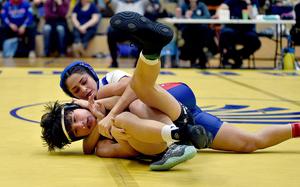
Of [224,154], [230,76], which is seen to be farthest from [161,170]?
[230,76]

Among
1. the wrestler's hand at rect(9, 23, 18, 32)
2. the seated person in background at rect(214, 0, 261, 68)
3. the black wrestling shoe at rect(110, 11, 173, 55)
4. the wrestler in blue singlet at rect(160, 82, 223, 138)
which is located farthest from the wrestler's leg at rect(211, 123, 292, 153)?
the wrestler's hand at rect(9, 23, 18, 32)

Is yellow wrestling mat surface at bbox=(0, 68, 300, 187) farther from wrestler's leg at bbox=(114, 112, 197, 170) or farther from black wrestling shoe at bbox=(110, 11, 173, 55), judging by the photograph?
black wrestling shoe at bbox=(110, 11, 173, 55)

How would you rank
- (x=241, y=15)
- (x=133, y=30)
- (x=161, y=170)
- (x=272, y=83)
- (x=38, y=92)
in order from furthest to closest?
(x=241, y=15) → (x=272, y=83) → (x=38, y=92) → (x=161, y=170) → (x=133, y=30)

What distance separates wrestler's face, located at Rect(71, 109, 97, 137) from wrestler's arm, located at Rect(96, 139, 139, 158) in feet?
0.52

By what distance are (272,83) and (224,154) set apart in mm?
4565

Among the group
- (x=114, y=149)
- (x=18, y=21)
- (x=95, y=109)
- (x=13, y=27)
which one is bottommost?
(x=13, y=27)

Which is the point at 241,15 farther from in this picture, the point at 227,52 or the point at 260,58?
the point at 260,58

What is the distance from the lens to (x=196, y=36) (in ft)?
35.3

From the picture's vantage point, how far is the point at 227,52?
436 inches

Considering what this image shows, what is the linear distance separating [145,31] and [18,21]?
1050 cm

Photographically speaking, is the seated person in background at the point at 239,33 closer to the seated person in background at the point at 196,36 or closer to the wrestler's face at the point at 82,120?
the seated person in background at the point at 196,36

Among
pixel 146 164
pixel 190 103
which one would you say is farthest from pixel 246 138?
pixel 146 164

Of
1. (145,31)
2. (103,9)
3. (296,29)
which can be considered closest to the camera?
(145,31)

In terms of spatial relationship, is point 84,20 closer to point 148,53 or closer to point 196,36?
point 196,36
